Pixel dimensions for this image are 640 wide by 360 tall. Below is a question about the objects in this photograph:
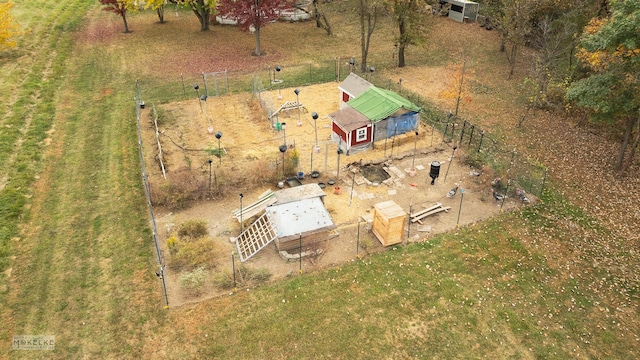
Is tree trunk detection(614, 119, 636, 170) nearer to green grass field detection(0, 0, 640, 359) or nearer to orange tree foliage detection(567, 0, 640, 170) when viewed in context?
orange tree foliage detection(567, 0, 640, 170)

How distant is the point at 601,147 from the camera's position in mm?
25609

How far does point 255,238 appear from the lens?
18.9 metres

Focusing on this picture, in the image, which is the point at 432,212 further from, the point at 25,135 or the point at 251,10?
the point at 251,10

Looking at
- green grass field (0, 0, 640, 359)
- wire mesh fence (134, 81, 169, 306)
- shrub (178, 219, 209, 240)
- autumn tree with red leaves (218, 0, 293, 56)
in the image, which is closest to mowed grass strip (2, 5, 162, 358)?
green grass field (0, 0, 640, 359)

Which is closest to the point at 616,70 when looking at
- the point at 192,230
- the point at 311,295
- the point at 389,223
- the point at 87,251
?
the point at 389,223

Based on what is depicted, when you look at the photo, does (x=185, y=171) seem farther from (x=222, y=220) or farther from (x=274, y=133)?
(x=274, y=133)

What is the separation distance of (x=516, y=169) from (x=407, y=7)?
17.8 m

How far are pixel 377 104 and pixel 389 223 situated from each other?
33.3ft

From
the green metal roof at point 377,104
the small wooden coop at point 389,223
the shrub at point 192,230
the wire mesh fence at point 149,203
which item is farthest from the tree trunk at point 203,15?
the small wooden coop at point 389,223

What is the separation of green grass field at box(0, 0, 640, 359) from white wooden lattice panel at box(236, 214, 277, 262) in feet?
6.53

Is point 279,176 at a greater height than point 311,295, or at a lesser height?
greater

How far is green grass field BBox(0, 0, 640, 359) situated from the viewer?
15.1m

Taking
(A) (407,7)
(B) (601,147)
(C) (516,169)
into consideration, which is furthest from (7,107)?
(B) (601,147)

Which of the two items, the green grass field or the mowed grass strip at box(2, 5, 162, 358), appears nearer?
the green grass field
